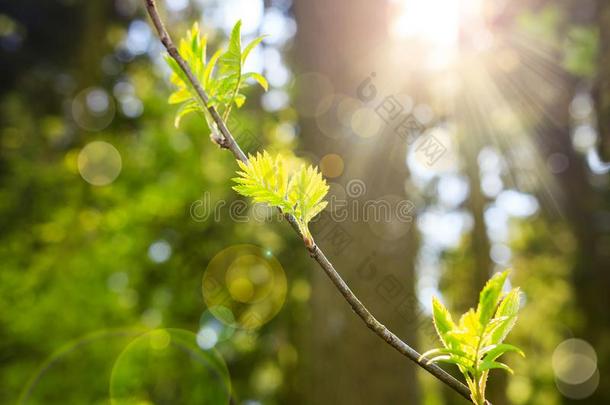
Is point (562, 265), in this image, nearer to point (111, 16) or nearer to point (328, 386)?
point (328, 386)

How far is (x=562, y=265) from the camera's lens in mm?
11219

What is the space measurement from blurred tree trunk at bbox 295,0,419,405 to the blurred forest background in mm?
15

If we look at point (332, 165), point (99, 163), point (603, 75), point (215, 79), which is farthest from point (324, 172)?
point (99, 163)

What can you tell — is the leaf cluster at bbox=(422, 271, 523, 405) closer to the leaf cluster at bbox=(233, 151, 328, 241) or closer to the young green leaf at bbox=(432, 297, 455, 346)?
the young green leaf at bbox=(432, 297, 455, 346)

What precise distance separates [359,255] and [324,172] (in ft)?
2.46

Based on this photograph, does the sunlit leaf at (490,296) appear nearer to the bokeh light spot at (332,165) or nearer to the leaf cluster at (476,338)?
the leaf cluster at (476,338)

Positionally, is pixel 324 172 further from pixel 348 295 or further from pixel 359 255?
pixel 348 295

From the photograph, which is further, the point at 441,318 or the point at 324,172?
the point at 324,172

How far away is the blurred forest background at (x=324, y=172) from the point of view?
375 centimetres

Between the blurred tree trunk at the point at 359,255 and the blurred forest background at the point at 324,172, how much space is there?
0.01 metres

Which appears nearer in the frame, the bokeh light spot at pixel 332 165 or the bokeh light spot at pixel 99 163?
the bokeh light spot at pixel 332 165

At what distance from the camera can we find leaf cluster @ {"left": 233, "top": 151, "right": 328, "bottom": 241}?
61 cm

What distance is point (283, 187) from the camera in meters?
0.62

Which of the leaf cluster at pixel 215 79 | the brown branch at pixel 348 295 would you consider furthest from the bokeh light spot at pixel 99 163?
the brown branch at pixel 348 295
